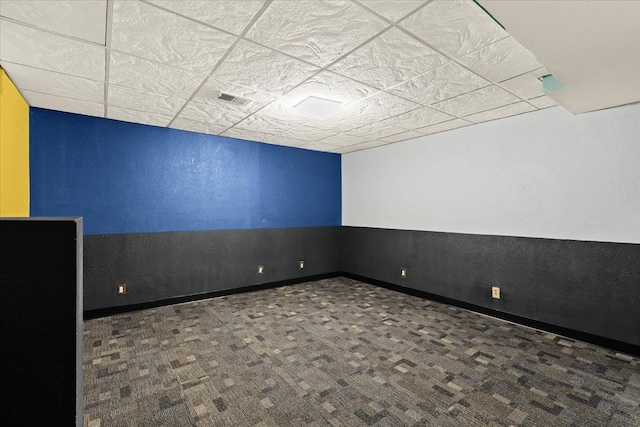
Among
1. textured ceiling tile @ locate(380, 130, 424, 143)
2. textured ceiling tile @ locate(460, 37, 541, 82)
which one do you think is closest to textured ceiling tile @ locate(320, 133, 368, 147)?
textured ceiling tile @ locate(380, 130, 424, 143)

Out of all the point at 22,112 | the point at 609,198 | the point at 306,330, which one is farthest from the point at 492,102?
the point at 22,112

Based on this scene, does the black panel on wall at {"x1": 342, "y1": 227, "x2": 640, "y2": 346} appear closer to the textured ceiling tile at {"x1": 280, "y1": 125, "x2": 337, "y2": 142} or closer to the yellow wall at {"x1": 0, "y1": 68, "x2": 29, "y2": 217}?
the textured ceiling tile at {"x1": 280, "y1": 125, "x2": 337, "y2": 142}

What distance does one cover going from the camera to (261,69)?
2.62 m

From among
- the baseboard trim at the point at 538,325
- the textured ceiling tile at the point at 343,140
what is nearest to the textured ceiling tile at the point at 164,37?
the textured ceiling tile at the point at 343,140

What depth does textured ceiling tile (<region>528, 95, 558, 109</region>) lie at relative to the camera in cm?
331

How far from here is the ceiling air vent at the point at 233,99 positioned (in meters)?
3.22

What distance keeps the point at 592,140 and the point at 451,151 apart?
164cm

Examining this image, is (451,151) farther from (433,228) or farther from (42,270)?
(42,270)

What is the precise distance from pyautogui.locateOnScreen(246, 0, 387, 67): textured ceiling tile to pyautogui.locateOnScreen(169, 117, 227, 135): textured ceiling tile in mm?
2410

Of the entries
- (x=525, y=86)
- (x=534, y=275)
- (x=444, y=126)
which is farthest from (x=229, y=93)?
(x=534, y=275)

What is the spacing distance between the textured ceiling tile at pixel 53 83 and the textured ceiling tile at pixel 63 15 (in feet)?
2.88

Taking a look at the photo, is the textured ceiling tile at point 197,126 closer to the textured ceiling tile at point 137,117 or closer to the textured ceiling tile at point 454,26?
the textured ceiling tile at point 137,117

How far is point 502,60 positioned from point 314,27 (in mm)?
1520

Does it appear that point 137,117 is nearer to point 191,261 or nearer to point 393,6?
point 191,261
